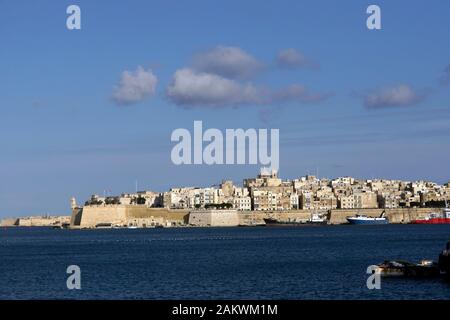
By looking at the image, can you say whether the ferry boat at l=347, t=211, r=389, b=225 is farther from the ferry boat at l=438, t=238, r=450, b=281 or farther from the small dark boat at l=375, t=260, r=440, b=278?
the small dark boat at l=375, t=260, r=440, b=278

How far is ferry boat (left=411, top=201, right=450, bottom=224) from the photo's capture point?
115750 millimetres

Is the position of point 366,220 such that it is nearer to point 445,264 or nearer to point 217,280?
point 445,264

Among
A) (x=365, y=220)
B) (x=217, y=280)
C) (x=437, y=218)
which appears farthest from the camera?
(x=437, y=218)

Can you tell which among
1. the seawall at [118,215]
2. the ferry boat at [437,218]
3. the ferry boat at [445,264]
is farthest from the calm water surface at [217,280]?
the ferry boat at [437,218]

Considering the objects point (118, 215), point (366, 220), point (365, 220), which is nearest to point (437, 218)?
point (366, 220)

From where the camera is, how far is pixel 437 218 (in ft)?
388

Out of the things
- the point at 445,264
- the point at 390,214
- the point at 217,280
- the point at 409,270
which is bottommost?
the point at 217,280

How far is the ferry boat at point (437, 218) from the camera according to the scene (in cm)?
11575

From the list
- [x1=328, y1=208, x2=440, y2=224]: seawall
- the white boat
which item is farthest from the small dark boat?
[x1=328, y1=208, x2=440, y2=224]: seawall

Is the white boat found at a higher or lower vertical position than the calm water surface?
higher

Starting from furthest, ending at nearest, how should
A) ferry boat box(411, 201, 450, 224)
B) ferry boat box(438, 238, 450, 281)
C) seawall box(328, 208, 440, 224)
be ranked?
seawall box(328, 208, 440, 224)
ferry boat box(411, 201, 450, 224)
ferry boat box(438, 238, 450, 281)
